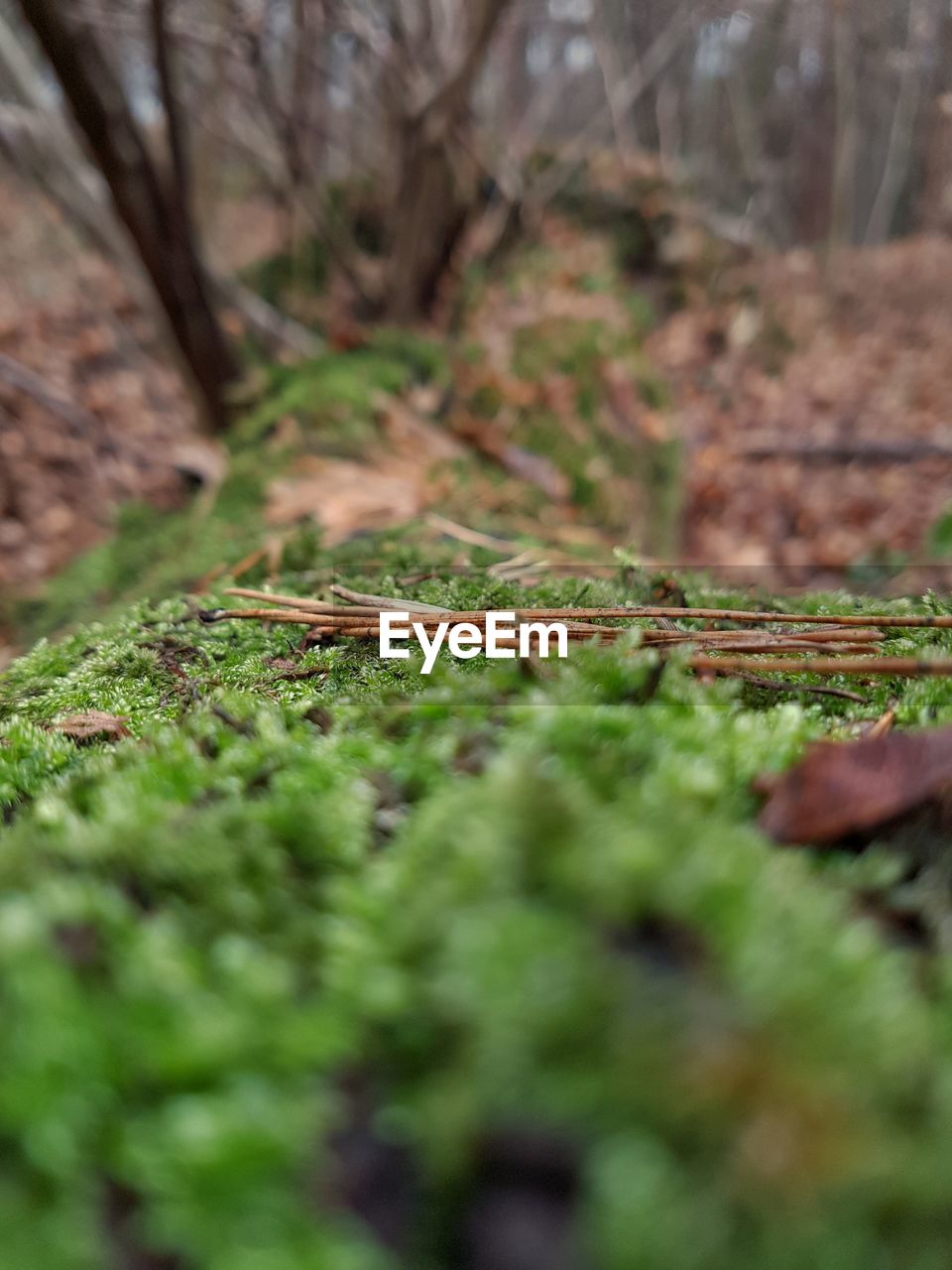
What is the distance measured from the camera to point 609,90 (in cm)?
853

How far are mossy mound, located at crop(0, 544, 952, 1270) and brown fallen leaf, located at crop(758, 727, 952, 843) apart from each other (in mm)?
41

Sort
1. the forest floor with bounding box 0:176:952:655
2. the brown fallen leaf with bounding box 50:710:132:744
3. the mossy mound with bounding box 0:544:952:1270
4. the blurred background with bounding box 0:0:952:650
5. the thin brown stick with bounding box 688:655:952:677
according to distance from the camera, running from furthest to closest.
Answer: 1. the forest floor with bounding box 0:176:952:655
2. the blurred background with bounding box 0:0:952:650
3. the brown fallen leaf with bounding box 50:710:132:744
4. the thin brown stick with bounding box 688:655:952:677
5. the mossy mound with bounding box 0:544:952:1270

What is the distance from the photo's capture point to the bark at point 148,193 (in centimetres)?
274

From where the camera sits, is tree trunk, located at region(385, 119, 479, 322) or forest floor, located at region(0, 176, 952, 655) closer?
forest floor, located at region(0, 176, 952, 655)

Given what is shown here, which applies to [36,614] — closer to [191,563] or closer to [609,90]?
[191,563]

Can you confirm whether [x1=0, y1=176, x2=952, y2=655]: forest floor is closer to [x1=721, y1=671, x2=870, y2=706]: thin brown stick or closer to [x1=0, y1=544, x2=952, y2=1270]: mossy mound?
[x1=721, y1=671, x2=870, y2=706]: thin brown stick

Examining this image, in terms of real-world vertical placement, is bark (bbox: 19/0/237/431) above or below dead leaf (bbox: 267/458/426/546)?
above

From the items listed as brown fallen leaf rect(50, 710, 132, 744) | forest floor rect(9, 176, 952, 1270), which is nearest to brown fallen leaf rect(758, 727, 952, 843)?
forest floor rect(9, 176, 952, 1270)

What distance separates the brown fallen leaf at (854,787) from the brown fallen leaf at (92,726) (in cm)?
91

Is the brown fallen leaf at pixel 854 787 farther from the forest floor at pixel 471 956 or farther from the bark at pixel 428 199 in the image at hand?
the bark at pixel 428 199

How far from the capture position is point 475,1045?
1.79ft

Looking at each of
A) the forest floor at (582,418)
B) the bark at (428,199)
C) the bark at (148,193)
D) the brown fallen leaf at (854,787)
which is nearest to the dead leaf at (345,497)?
the forest floor at (582,418)

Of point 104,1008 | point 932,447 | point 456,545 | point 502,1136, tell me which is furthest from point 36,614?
point 932,447

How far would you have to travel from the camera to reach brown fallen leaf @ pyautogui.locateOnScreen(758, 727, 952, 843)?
0.81 metres
